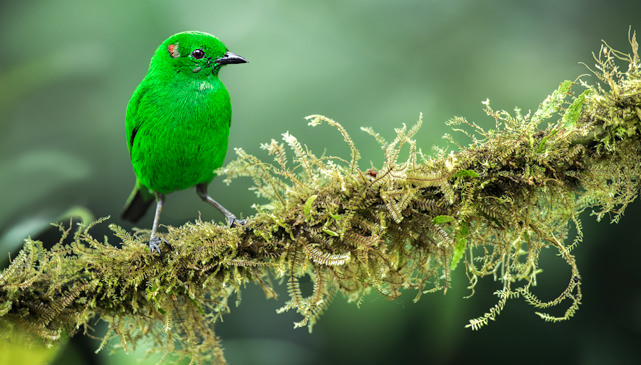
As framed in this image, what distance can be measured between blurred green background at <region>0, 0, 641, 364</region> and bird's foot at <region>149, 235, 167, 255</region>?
147 centimetres

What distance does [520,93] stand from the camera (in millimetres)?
2811

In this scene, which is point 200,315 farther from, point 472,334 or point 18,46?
point 18,46

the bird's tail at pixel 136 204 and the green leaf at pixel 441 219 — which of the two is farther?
the bird's tail at pixel 136 204

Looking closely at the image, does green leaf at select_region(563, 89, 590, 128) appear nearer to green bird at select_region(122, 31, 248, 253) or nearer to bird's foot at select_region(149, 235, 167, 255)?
green bird at select_region(122, 31, 248, 253)

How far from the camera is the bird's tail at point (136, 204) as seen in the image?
69.1 inches

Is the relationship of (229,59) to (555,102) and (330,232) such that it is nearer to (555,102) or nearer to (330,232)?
(330,232)

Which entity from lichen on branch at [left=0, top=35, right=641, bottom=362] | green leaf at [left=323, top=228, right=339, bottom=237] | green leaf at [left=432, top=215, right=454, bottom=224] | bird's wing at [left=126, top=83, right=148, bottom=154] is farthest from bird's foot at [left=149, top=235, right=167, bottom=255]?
green leaf at [left=432, top=215, right=454, bottom=224]

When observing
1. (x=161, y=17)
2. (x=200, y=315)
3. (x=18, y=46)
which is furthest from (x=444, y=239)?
(x=18, y=46)

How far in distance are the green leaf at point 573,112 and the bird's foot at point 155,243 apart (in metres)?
1.06

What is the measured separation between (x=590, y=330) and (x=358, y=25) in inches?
89.9

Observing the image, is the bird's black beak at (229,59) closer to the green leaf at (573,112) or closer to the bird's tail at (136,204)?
the bird's tail at (136,204)

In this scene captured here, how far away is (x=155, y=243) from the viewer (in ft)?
4.27

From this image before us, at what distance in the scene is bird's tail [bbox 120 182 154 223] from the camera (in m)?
1.76

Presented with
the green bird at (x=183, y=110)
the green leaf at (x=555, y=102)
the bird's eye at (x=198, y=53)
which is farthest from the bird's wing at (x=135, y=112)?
the green leaf at (x=555, y=102)
